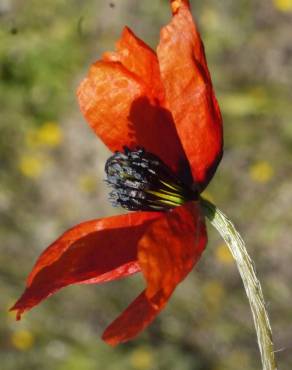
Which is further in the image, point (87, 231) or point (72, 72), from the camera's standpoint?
point (72, 72)

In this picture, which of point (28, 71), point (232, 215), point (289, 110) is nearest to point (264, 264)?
point (232, 215)

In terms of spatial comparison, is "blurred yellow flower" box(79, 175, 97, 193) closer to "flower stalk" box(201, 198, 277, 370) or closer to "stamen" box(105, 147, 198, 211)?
"stamen" box(105, 147, 198, 211)

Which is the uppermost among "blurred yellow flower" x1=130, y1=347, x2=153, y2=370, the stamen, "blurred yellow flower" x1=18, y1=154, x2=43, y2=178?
the stamen

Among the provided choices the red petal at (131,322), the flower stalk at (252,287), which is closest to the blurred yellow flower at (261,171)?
the flower stalk at (252,287)

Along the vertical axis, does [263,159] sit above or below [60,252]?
below

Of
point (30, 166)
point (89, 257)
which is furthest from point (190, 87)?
point (30, 166)

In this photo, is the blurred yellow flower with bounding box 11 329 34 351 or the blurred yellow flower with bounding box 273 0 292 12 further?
the blurred yellow flower with bounding box 273 0 292 12

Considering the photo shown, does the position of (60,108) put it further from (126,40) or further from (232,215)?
(126,40)

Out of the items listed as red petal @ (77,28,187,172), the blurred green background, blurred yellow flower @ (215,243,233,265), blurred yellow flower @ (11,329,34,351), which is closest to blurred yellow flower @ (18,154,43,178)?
the blurred green background
